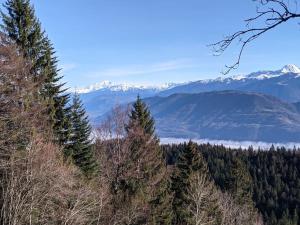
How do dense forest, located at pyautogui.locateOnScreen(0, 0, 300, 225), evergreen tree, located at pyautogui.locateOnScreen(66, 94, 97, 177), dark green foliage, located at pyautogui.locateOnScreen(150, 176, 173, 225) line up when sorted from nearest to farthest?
dense forest, located at pyautogui.locateOnScreen(0, 0, 300, 225) → evergreen tree, located at pyautogui.locateOnScreen(66, 94, 97, 177) → dark green foliage, located at pyautogui.locateOnScreen(150, 176, 173, 225)

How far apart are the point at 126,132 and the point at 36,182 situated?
20.2m

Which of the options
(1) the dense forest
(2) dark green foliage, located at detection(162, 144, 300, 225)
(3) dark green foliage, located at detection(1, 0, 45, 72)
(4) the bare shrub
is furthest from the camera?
(2) dark green foliage, located at detection(162, 144, 300, 225)

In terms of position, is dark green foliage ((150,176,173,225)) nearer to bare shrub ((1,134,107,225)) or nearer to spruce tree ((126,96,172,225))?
spruce tree ((126,96,172,225))

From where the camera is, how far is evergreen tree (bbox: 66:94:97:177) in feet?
132

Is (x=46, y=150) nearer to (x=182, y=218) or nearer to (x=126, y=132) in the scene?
(x=126, y=132)

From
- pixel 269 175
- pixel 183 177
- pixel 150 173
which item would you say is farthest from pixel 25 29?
pixel 269 175

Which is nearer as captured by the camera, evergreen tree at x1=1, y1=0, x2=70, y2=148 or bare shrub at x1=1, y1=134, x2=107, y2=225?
bare shrub at x1=1, y1=134, x2=107, y2=225

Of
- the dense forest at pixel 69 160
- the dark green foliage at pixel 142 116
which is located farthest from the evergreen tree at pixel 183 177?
the dark green foliage at pixel 142 116

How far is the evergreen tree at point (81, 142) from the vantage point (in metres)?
40.3

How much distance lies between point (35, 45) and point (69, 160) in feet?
30.1

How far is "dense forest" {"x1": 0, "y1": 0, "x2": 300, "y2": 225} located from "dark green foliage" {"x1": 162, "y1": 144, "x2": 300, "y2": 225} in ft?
241

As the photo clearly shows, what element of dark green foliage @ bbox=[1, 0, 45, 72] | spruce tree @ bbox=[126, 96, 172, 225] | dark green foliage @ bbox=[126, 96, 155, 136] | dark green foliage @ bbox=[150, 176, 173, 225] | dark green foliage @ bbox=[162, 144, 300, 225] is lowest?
dark green foliage @ bbox=[162, 144, 300, 225]

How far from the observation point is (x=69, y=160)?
113 feet

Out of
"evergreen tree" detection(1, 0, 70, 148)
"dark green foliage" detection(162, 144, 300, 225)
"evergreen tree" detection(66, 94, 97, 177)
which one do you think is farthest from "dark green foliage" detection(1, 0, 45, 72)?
"dark green foliage" detection(162, 144, 300, 225)
